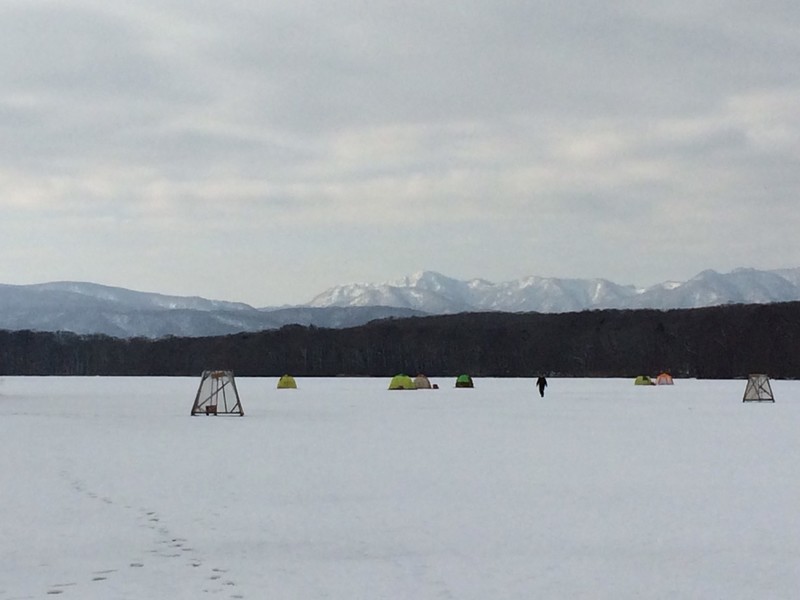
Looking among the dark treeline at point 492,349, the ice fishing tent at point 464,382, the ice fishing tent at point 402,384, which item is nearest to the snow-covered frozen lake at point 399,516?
the ice fishing tent at point 402,384

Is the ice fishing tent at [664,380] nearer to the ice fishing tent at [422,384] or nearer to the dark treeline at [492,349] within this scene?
the ice fishing tent at [422,384]

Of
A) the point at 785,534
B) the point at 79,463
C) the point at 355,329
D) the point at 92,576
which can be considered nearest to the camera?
the point at 92,576

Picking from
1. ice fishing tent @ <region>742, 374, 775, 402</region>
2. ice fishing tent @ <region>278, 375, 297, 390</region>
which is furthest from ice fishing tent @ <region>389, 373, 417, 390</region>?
ice fishing tent @ <region>742, 374, 775, 402</region>

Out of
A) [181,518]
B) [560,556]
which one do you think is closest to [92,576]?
[181,518]

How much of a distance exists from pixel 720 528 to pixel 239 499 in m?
6.59

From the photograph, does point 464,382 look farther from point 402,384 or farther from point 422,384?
point 402,384

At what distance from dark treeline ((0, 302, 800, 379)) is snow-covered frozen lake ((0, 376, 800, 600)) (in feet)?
392

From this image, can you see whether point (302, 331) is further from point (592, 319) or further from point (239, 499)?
point (239, 499)

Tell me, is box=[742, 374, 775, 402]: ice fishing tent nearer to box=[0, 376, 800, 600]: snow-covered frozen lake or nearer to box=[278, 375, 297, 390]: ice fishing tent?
box=[0, 376, 800, 600]: snow-covered frozen lake

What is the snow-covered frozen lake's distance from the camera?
32.1 feet

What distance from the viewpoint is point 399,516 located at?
1384 cm

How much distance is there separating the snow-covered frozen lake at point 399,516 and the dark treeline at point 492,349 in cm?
11960

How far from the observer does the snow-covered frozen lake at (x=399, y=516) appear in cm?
978

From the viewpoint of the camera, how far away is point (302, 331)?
195 meters
